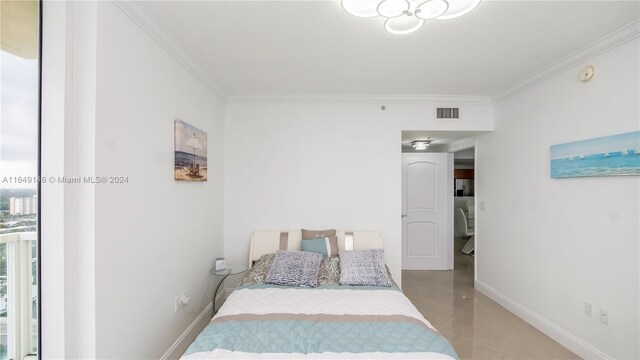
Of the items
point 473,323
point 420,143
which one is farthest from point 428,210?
point 473,323

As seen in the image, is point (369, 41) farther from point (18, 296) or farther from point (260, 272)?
point (18, 296)

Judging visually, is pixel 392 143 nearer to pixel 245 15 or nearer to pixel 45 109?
pixel 245 15

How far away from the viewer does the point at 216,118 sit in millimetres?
3107

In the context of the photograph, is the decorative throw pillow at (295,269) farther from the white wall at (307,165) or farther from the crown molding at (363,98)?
the crown molding at (363,98)

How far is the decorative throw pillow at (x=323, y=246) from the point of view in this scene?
2969mm

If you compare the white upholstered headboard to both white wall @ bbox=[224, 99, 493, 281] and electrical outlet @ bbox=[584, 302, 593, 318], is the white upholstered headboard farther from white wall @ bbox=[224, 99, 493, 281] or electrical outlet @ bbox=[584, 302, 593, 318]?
electrical outlet @ bbox=[584, 302, 593, 318]

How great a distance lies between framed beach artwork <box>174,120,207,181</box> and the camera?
7.26ft

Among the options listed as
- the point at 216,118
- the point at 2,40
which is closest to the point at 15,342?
the point at 2,40

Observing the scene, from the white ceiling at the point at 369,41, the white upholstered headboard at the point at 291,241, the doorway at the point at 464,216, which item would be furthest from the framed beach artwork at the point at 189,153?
the doorway at the point at 464,216

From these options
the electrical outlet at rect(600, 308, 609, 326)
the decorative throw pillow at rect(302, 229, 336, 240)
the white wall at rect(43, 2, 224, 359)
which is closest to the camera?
the white wall at rect(43, 2, 224, 359)

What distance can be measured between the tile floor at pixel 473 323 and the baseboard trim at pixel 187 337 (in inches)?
94.3

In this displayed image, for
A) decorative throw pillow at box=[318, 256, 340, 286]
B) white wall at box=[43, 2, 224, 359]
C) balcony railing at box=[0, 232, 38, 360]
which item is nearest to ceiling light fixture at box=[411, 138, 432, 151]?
decorative throw pillow at box=[318, 256, 340, 286]

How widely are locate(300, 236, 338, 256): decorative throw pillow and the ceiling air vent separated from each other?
2.06 metres

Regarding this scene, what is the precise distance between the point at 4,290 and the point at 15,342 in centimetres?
28
